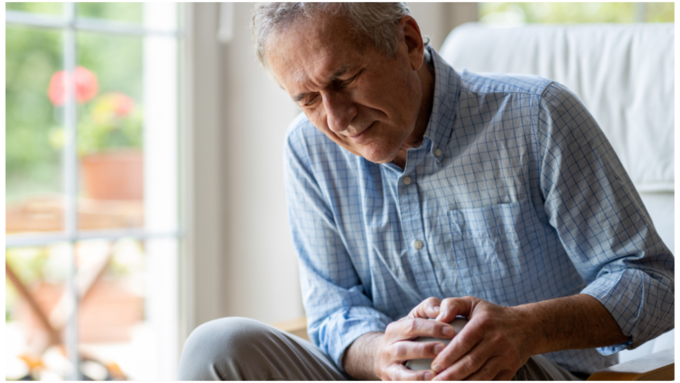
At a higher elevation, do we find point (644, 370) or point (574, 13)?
point (574, 13)

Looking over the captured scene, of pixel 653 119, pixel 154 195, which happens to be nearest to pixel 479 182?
pixel 653 119

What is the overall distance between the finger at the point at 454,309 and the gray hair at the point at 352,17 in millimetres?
442

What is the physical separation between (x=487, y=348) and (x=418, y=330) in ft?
0.39

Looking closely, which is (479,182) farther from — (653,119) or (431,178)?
(653,119)

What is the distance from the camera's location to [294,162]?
1.28m

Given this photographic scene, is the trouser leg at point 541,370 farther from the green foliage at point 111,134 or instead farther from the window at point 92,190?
the green foliage at point 111,134

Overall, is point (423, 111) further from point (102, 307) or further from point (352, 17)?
point (102, 307)

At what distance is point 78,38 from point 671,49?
63.6 inches

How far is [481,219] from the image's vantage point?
44.2 inches

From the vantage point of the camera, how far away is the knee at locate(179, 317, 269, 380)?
102cm

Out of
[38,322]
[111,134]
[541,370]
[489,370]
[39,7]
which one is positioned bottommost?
[38,322]

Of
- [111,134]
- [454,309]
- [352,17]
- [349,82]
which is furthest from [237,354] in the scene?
[111,134]

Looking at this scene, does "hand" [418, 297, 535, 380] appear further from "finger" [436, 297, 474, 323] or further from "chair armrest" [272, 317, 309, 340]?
"chair armrest" [272, 317, 309, 340]

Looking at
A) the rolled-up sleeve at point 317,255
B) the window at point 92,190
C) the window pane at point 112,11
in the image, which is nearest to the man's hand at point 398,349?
the rolled-up sleeve at point 317,255
